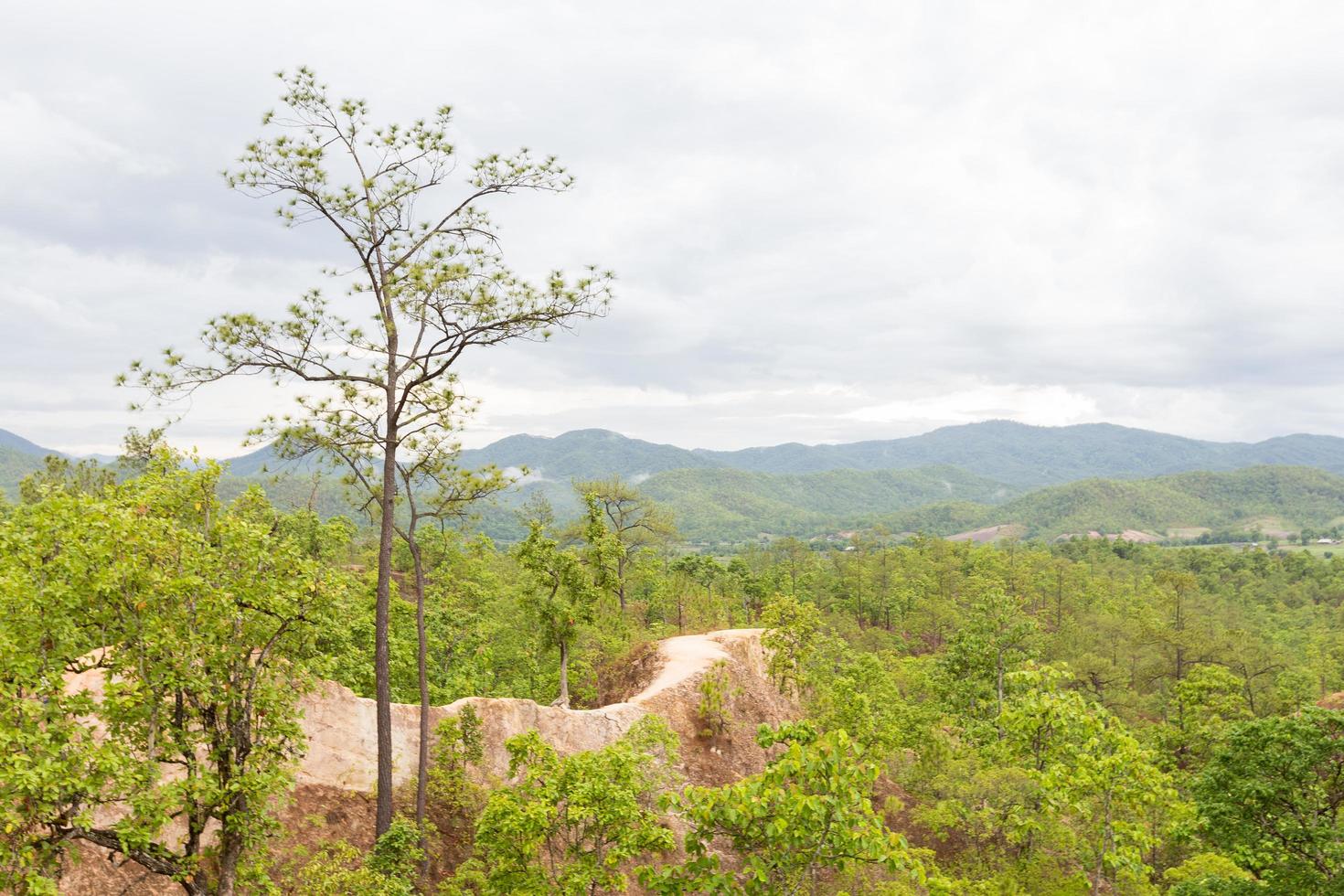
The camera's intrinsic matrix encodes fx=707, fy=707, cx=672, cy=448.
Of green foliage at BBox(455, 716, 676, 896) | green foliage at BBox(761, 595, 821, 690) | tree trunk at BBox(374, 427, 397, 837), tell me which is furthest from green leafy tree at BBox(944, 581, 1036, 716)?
tree trunk at BBox(374, 427, 397, 837)

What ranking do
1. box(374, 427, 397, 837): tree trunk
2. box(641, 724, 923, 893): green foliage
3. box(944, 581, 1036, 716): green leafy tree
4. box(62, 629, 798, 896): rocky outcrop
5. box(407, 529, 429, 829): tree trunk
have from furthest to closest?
box(944, 581, 1036, 716): green leafy tree, box(407, 529, 429, 829): tree trunk, box(62, 629, 798, 896): rocky outcrop, box(374, 427, 397, 837): tree trunk, box(641, 724, 923, 893): green foliage

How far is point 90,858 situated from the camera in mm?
13766

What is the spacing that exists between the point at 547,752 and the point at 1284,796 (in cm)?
1447

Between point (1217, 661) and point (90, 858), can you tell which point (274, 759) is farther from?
point (1217, 661)

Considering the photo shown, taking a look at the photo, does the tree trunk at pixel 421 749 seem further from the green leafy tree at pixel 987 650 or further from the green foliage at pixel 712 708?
the green leafy tree at pixel 987 650

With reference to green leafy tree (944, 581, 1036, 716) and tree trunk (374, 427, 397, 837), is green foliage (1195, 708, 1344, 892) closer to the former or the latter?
tree trunk (374, 427, 397, 837)

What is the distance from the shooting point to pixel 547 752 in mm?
13523

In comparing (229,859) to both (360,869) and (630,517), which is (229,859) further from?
(630,517)

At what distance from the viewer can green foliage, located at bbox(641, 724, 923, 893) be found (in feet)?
33.6

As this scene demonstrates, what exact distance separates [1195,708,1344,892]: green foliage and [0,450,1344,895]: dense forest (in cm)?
5

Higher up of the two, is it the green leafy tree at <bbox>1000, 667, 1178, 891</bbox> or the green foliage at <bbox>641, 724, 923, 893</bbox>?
the green foliage at <bbox>641, 724, 923, 893</bbox>

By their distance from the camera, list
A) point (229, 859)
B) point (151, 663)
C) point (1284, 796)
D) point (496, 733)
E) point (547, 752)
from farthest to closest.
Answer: point (496, 733) → point (1284, 796) → point (547, 752) → point (229, 859) → point (151, 663)

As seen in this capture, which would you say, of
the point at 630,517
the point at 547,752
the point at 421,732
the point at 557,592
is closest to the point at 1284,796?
the point at 547,752

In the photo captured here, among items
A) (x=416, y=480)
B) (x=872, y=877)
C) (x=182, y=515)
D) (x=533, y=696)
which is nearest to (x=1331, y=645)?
(x=872, y=877)
